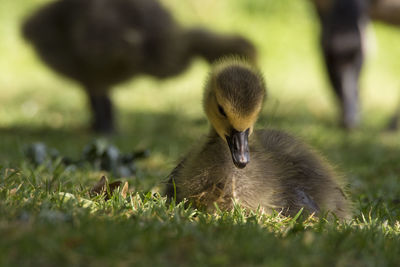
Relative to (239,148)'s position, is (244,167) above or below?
below

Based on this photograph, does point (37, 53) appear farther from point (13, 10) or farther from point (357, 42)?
point (13, 10)

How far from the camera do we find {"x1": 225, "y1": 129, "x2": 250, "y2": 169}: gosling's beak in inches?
88.3

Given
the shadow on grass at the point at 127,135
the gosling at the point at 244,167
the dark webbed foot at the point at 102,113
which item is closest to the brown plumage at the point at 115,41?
the dark webbed foot at the point at 102,113

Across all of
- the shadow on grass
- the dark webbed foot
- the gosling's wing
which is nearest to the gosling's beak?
the gosling's wing

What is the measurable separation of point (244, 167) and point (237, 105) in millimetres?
279

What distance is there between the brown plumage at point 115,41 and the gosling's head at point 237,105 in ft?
6.92

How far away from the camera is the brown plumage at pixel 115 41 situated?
435cm

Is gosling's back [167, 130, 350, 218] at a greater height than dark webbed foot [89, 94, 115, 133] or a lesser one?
greater

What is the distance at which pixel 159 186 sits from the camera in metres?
2.92

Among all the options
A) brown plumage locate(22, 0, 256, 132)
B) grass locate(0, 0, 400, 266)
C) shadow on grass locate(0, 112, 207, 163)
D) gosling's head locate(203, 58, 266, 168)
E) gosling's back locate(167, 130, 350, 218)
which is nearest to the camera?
grass locate(0, 0, 400, 266)

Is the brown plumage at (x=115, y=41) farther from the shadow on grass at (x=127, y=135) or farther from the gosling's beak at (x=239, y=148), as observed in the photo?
the gosling's beak at (x=239, y=148)

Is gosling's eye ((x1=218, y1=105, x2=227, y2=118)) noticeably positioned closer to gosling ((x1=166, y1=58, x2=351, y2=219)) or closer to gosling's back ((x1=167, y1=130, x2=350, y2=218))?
gosling ((x1=166, y1=58, x2=351, y2=219))

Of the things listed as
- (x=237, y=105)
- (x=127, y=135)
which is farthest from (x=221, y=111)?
(x=127, y=135)

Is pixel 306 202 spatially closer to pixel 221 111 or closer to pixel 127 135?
pixel 221 111
